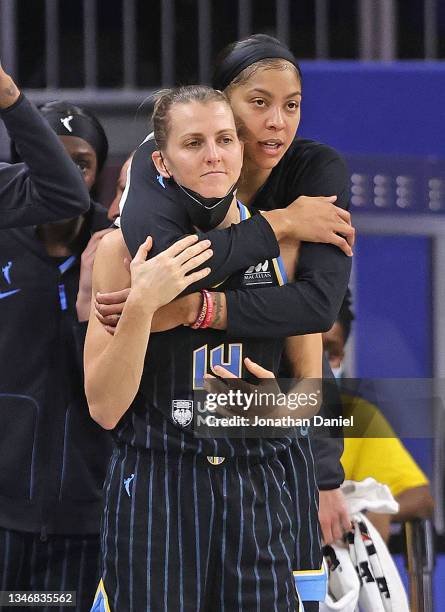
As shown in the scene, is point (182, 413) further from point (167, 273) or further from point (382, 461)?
point (382, 461)

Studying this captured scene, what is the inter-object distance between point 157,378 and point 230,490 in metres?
0.27

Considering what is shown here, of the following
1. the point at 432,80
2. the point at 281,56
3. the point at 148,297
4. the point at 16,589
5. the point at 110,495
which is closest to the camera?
the point at 148,297

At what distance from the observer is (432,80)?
4543mm

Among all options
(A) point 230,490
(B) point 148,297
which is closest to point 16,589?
(A) point 230,490

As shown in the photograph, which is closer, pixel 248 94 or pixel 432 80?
pixel 248 94

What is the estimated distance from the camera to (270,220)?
7.61ft

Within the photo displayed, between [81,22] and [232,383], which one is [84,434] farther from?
[81,22]

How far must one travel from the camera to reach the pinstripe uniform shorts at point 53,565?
2.76m

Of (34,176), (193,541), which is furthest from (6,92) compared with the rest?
(193,541)

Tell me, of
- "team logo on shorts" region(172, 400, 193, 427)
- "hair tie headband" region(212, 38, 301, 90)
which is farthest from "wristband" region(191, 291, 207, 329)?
"hair tie headband" region(212, 38, 301, 90)

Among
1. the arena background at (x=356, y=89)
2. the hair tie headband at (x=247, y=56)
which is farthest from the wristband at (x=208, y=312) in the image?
the arena background at (x=356, y=89)

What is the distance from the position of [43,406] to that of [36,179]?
22.2 inches

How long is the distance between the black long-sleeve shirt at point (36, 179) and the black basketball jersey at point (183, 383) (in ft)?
1.81

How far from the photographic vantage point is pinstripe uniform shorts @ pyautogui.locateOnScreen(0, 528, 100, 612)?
2.76m
